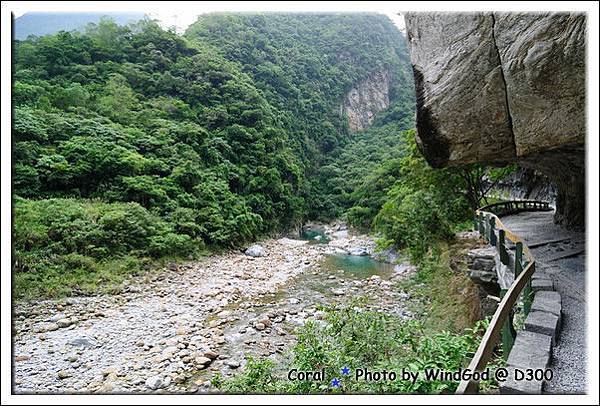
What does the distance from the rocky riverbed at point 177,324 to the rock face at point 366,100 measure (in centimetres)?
3986

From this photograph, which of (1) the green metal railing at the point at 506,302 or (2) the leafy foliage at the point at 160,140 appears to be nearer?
(1) the green metal railing at the point at 506,302

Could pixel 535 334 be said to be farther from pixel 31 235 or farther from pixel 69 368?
pixel 31 235

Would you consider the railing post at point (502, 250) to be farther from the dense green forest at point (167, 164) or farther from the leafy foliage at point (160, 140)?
the leafy foliage at point (160, 140)

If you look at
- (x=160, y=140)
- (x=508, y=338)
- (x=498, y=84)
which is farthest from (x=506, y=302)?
(x=160, y=140)

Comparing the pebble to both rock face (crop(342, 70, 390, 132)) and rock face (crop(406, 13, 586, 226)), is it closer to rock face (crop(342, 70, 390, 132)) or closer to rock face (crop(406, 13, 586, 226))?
rock face (crop(406, 13, 586, 226))

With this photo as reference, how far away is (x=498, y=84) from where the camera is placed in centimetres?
434

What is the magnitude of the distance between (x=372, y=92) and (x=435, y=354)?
5735 centimetres

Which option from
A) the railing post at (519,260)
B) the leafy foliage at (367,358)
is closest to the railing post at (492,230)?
the leafy foliage at (367,358)

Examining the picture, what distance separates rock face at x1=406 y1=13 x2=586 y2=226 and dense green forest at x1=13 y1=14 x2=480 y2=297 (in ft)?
20.0

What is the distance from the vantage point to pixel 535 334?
3033mm

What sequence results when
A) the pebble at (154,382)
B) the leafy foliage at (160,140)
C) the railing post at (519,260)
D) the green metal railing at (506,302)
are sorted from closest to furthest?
the green metal railing at (506,302) < the railing post at (519,260) < the pebble at (154,382) < the leafy foliage at (160,140)

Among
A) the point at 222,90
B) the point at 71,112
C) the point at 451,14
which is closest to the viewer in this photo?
the point at 451,14

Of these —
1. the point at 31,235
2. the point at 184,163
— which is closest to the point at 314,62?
the point at 184,163

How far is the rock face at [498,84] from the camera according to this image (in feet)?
12.5
